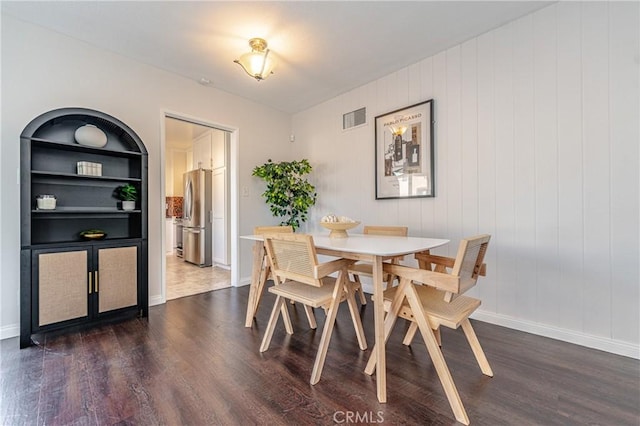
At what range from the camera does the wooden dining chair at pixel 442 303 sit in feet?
4.50

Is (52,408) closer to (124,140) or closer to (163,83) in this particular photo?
(124,140)

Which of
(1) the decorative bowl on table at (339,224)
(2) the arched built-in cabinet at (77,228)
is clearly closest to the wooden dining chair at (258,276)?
(1) the decorative bowl on table at (339,224)

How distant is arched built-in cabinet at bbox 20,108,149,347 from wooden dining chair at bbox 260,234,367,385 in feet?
4.89

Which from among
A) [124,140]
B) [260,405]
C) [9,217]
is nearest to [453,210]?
[260,405]

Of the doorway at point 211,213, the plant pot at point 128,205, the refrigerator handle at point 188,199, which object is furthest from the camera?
the refrigerator handle at point 188,199

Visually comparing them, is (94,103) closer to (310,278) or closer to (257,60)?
(257,60)

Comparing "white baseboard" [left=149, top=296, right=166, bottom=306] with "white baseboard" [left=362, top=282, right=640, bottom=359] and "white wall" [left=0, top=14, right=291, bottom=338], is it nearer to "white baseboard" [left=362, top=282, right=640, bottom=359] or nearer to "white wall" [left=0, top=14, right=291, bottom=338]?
"white wall" [left=0, top=14, right=291, bottom=338]

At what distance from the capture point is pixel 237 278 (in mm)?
3789

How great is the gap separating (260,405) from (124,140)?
8.81 ft

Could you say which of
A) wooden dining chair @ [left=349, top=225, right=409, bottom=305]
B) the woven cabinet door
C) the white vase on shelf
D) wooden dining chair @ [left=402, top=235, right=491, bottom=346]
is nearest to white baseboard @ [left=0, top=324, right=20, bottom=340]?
the woven cabinet door

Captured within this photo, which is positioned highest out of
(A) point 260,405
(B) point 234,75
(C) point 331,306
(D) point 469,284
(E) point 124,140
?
(B) point 234,75

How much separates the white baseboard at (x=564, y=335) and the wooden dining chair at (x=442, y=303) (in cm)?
91

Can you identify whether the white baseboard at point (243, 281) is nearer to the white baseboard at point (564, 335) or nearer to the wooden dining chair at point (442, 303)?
the wooden dining chair at point (442, 303)

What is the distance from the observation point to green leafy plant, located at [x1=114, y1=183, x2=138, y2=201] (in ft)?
8.89
